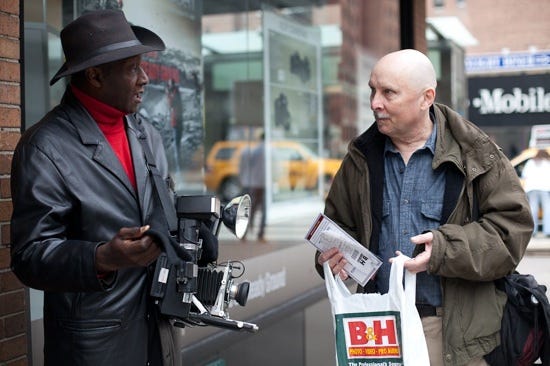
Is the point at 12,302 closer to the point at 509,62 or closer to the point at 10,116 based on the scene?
the point at 10,116

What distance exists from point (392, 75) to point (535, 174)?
887cm

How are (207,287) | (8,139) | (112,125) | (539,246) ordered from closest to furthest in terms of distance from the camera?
1. (207,287)
2. (112,125)
3. (8,139)
4. (539,246)

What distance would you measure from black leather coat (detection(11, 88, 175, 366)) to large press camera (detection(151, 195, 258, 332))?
0.35ft

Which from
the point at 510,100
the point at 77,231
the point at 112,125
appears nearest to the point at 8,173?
the point at 112,125

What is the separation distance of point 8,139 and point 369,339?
168cm

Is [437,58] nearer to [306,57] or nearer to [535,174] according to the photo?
[535,174]

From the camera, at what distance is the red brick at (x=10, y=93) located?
10.6 feet

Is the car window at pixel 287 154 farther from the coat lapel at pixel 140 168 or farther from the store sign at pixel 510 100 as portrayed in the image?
the store sign at pixel 510 100

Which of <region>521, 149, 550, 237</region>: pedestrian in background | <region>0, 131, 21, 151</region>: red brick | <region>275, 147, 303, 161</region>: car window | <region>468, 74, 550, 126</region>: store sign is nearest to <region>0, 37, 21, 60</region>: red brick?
<region>0, 131, 21, 151</region>: red brick

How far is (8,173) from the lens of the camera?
10.7 feet

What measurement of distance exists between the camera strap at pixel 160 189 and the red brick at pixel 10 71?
900mm

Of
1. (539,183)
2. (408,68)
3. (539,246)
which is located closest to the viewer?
(408,68)

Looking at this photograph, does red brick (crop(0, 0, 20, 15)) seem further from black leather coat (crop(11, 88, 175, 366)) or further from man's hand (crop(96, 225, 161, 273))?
man's hand (crop(96, 225, 161, 273))

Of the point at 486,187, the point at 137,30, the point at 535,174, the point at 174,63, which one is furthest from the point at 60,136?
the point at 535,174
